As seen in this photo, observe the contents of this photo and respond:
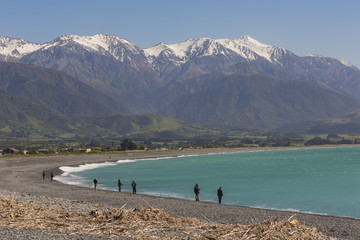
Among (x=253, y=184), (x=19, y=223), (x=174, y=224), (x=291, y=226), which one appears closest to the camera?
(x=291, y=226)

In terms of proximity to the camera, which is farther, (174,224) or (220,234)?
(174,224)

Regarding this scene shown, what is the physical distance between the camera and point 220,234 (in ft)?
74.5

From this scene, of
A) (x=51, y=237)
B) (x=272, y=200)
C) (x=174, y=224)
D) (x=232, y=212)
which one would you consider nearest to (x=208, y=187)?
(x=272, y=200)

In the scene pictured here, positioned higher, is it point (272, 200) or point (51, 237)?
point (51, 237)

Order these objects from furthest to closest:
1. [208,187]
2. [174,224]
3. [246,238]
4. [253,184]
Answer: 1. [253,184]
2. [208,187]
3. [174,224]
4. [246,238]

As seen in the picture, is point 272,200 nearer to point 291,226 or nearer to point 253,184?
point 253,184

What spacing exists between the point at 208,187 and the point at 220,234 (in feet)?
195

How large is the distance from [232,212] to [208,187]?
37638 mm

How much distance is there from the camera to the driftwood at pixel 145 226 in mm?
22359

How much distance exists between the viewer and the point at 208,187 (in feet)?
268

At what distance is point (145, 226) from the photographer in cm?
2503

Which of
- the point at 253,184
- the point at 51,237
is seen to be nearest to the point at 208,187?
the point at 253,184

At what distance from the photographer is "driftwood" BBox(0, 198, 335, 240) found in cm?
2236

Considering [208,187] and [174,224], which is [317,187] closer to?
[208,187]
